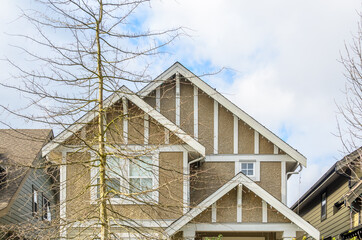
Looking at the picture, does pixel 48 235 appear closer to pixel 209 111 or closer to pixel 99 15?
pixel 99 15

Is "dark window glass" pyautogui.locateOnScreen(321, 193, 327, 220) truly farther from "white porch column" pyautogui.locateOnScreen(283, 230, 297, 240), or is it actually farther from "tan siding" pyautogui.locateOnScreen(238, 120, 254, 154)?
"white porch column" pyautogui.locateOnScreen(283, 230, 297, 240)

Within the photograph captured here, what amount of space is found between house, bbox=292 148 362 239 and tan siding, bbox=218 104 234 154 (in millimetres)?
3228

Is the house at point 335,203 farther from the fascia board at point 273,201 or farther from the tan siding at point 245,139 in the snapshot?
the tan siding at point 245,139

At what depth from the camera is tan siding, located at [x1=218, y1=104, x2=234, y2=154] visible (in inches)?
723

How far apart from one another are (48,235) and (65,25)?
12.5 feet

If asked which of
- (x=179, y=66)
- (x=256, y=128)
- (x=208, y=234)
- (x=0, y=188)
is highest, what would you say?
(x=179, y=66)

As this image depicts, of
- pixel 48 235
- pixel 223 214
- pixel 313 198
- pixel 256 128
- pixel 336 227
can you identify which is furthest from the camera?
pixel 313 198

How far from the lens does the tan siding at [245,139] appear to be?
18344mm

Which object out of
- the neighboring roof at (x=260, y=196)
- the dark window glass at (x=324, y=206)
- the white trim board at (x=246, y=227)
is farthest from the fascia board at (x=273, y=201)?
the dark window glass at (x=324, y=206)

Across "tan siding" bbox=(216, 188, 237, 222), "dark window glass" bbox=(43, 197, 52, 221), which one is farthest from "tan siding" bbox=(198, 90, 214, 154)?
"dark window glass" bbox=(43, 197, 52, 221)

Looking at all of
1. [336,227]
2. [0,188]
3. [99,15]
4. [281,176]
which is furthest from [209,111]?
[99,15]

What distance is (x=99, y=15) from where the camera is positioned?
30.5 feet

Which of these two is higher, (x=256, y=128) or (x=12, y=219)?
(x=256, y=128)

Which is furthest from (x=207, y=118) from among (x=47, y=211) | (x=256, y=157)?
(x=47, y=211)
